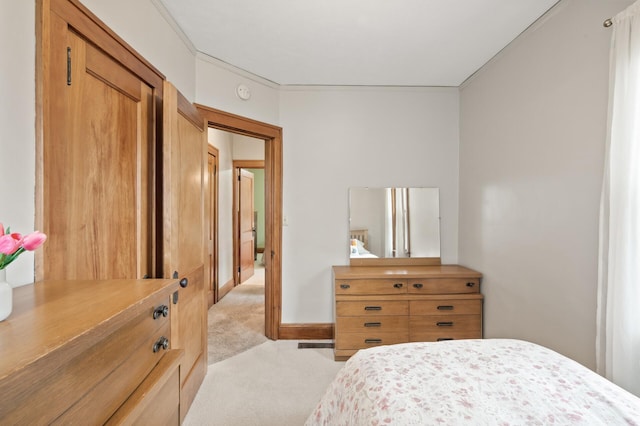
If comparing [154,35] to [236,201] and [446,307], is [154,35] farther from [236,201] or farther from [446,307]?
[236,201]

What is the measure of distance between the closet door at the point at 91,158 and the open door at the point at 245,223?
3441mm

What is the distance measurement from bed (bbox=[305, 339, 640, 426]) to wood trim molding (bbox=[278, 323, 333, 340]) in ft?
5.65

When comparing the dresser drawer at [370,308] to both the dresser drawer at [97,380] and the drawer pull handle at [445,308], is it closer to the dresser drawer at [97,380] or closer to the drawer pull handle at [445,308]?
the drawer pull handle at [445,308]

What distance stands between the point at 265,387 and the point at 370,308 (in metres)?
1.08

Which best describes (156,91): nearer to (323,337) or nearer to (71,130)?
(71,130)

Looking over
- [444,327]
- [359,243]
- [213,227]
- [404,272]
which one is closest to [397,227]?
[359,243]

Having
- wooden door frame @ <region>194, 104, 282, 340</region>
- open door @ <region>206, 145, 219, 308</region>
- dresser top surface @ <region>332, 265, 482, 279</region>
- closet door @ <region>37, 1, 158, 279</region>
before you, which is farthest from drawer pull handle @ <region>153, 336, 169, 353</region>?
open door @ <region>206, 145, 219, 308</region>

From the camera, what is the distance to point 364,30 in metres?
2.22

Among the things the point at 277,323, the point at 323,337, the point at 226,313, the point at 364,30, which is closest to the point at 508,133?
the point at 364,30

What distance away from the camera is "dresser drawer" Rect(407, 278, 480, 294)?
9.13 feet

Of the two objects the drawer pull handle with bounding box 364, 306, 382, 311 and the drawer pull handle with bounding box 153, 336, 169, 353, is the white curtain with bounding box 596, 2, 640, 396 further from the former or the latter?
the drawer pull handle with bounding box 153, 336, 169, 353

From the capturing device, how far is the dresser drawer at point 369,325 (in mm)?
2742

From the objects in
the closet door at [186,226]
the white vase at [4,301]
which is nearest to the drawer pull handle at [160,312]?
the white vase at [4,301]

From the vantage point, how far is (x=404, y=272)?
112 inches
